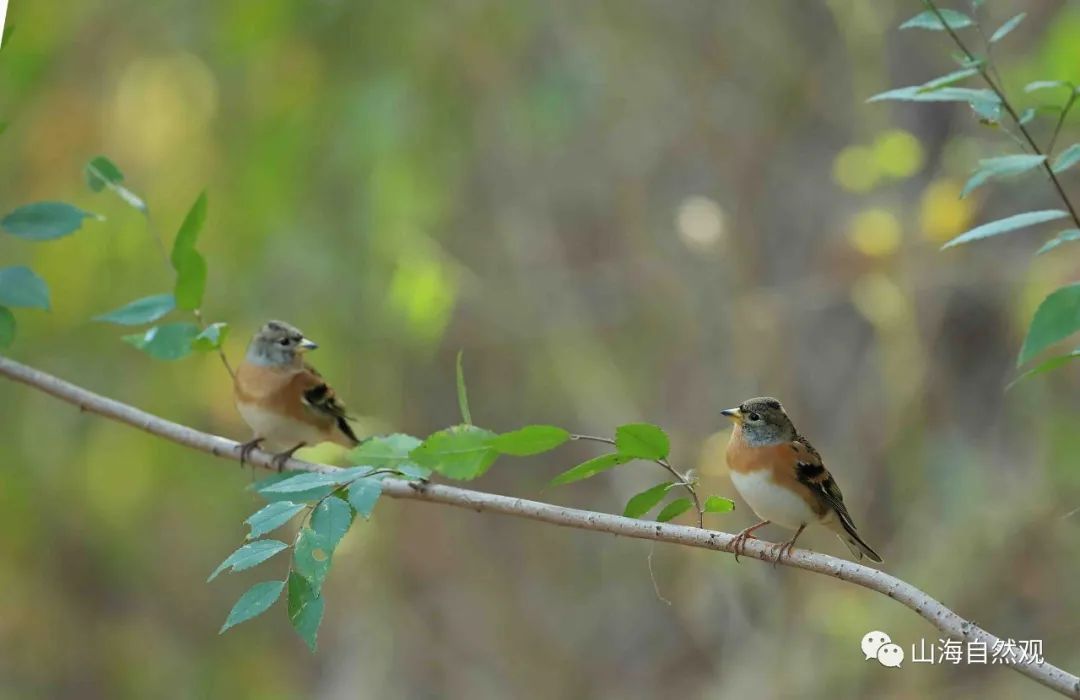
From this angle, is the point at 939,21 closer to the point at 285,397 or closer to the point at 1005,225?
the point at 1005,225

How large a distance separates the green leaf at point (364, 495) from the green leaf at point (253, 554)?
0.36ft

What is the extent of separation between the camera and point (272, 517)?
1576 millimetres

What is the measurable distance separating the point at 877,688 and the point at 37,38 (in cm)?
399

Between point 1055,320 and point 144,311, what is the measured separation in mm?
1573

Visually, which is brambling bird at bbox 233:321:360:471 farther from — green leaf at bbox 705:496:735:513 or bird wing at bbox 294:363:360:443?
green leaf at bbox 705:496:735:513

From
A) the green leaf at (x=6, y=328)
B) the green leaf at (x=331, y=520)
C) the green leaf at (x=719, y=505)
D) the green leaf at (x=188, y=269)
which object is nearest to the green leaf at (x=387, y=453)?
the green leaf at (x=331, y=520)

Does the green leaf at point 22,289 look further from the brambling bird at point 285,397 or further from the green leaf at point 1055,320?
the green leaf at point 1055,320

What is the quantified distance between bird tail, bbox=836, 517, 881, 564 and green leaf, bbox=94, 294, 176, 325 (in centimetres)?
148

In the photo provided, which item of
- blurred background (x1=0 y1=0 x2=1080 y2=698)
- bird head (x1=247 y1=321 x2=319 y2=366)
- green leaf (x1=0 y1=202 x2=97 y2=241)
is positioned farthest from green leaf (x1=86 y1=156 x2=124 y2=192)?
blurred background (x1=0 y1=0 x2=1080 y2=698)

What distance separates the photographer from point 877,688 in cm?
445

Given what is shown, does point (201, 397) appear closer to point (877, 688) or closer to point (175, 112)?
point (175, 112)

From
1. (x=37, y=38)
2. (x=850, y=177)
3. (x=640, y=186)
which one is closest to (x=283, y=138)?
(x=37, y=38)

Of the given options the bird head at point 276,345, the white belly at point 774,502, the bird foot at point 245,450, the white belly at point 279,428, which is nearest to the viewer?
the white belly at point 774,502

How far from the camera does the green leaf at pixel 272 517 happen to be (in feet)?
5.09
